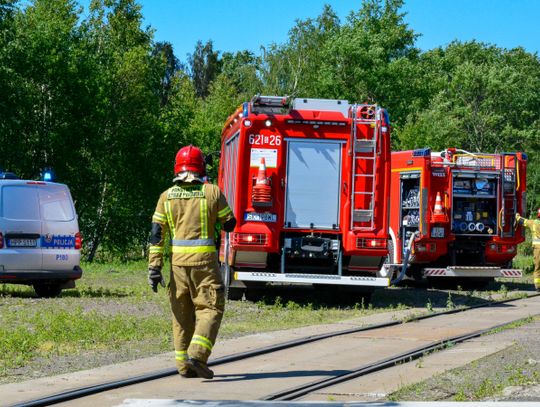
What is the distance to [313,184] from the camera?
57.2ft

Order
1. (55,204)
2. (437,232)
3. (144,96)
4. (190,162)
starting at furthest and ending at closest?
1. (144,96)
2. (437,232)
3. (55,204)
4. (190,162)

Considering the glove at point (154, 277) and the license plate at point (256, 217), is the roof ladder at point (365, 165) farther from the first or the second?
the glove at point (154, 277)

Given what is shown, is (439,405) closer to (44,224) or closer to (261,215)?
(261,215)

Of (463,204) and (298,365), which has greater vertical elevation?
(463,204)

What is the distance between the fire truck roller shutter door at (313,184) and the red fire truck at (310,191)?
0.05 feet

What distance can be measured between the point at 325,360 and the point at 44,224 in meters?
7.88

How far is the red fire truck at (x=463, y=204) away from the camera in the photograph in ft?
76.0

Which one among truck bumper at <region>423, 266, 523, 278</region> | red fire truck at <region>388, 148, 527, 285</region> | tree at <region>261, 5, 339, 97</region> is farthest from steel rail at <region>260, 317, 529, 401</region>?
tree at <region>261, 5, 339, 97</region>

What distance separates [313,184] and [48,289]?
4.91 meters

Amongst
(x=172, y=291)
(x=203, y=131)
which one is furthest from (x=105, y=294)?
(x=203, y=131)

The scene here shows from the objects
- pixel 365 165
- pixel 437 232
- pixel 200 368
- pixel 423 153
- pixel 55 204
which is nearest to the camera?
pixel 200 368

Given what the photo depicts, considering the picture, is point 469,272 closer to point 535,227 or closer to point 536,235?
point 535,227

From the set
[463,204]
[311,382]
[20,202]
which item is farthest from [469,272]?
[311,382]

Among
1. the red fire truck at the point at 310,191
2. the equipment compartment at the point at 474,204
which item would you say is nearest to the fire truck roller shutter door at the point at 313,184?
the red fire truck at the point at 310,191
